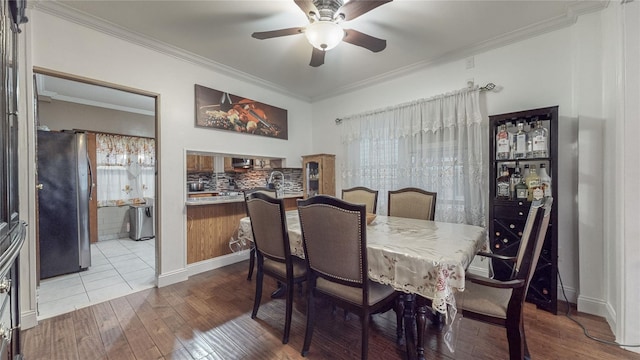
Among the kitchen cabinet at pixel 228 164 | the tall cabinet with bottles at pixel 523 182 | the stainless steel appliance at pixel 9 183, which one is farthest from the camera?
the kitchen cabinet at pixel 228 164

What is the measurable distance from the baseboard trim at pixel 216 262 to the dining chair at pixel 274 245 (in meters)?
1.28

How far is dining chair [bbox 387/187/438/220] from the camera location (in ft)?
8.18

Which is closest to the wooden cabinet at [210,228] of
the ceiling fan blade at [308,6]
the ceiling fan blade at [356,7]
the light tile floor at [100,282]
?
the light tile floor at [100,282]

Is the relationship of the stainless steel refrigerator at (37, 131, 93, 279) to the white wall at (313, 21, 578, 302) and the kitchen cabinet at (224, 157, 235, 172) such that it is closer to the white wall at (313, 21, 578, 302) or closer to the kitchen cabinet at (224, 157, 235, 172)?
the kitchen cabinet at (224, 157, 235, 172)

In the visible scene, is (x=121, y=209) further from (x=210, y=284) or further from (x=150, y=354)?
(x=150, y=354)

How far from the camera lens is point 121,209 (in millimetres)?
4781

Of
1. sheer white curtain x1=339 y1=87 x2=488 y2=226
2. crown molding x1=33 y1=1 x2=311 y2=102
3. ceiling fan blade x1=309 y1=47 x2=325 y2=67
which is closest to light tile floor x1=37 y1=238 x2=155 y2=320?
crown molding x1=33 y1=1 x2=311 y2=102

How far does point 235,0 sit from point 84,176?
2799 millimetres

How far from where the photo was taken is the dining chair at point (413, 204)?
2494 mm

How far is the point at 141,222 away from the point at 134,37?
331 cm

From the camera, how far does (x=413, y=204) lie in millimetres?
2623

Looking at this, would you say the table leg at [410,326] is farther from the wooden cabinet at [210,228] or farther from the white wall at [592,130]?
the wooden cabinet at [210,228]

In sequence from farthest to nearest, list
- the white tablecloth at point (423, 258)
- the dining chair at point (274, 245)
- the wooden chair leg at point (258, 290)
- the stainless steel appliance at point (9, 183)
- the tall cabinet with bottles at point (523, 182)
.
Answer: the tall cabinet with bottles at point (523, 182), the wooden chair leg at point (258, 290), the dining chair at point (274, 245), the white tablecloth at point (423, 258), the stainless steel appliance at point (9, 183)

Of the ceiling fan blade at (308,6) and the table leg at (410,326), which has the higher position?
the ceiling fan blade at (308,6)
